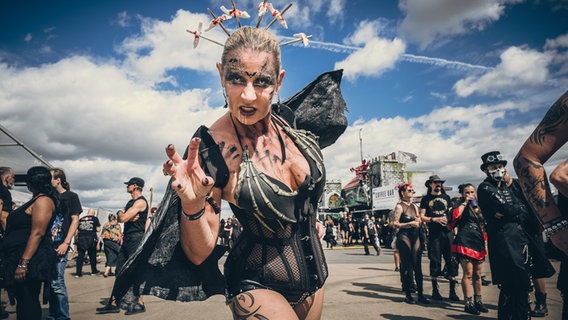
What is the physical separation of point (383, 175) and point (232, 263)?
5653 cm

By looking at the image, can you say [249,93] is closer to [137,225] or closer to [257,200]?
[257,200]

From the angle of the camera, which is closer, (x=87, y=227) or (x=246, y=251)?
(x=246, y=251)

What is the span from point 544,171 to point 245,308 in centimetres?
176

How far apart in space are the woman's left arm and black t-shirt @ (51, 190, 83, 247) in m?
0.54

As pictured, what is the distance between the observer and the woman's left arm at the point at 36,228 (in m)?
3.63

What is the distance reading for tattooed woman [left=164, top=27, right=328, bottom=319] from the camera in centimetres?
Answer: 165

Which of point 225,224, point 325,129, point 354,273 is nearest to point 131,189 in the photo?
point 325,129

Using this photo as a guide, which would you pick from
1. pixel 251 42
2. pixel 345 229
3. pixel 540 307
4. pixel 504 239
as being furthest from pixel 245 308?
pixel 345 229

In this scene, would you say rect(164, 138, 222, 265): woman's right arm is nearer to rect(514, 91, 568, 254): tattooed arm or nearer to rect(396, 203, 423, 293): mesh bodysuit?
rect(514, 91, 568, 254): tattooed arm

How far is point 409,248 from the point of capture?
648 cm

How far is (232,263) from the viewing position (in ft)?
5.98

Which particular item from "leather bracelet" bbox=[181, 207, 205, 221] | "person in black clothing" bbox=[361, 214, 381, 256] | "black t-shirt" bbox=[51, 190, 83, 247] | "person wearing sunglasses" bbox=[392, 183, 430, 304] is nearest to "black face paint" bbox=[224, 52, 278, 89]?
"leather bracelet" bbox=[181, 207, 205, 221]

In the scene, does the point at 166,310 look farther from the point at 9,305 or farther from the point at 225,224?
the point at 225,224

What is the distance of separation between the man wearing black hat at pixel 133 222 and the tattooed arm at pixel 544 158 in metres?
5.67
